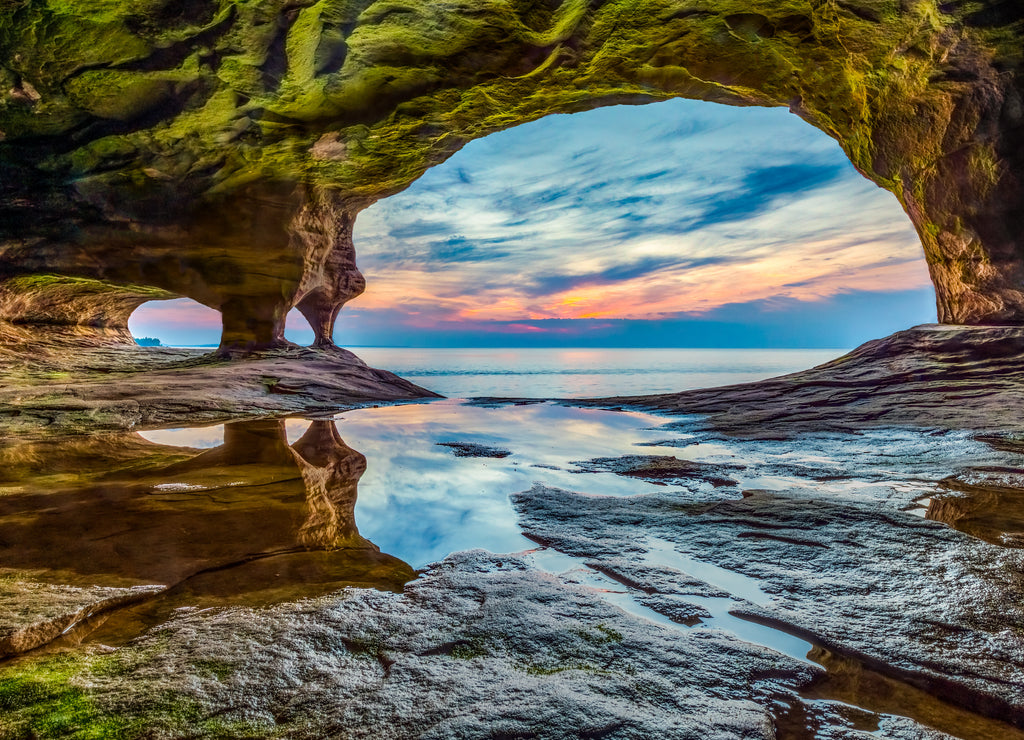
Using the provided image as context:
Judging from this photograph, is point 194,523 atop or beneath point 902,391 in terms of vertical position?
beneath

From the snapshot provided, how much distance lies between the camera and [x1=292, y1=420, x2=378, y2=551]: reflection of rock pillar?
2855 mm

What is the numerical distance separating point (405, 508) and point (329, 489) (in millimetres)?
891

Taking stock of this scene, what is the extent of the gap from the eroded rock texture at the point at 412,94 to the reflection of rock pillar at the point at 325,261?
2.90ft

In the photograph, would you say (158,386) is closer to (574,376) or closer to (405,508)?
(405,508)

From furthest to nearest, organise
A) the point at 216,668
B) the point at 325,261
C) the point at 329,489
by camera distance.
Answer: the point at 325,261 → the point at 329,489 → the point at 216,668

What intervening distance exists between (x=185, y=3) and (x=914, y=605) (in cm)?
1025

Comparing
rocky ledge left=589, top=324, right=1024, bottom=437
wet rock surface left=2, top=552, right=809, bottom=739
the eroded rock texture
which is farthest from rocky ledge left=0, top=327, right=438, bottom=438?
rocky ledge left=589, top=324, right=1024, bottom=437

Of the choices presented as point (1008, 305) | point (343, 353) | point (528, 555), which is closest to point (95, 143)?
Answer: point (343, 353)

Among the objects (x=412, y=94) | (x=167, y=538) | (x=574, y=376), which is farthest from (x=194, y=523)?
(x=574, y=376)

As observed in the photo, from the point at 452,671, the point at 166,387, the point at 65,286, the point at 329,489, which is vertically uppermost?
the point at 65,286

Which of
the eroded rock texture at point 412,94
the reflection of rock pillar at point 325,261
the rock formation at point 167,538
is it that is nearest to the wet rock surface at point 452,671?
the rock formation at point 167,538

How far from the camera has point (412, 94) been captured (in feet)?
31.2

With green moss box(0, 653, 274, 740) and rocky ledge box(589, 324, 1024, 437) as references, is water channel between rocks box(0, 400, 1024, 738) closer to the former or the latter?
green moss box(0, 653, 274, 740)

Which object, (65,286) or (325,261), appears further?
(325,261)
